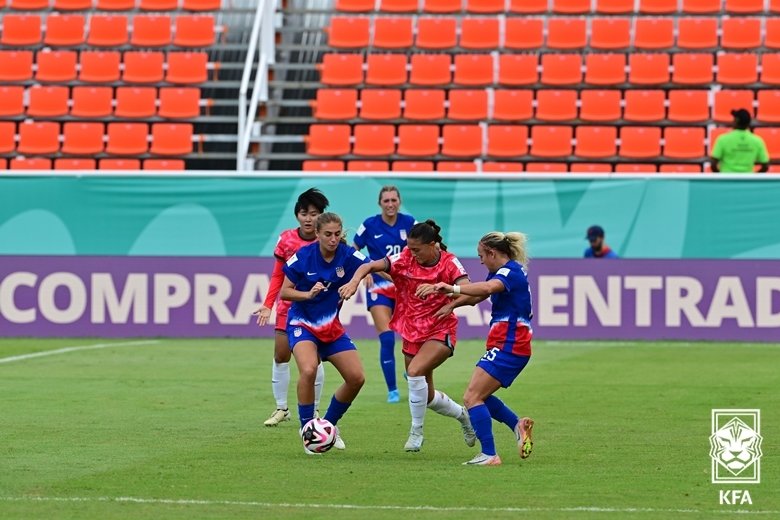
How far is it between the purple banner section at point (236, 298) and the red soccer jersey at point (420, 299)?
10.3m

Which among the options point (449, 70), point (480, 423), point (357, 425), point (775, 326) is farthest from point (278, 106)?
point (480, 423)

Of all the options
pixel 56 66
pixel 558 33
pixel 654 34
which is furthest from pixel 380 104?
pixel 56 66

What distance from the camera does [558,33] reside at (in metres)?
27.1

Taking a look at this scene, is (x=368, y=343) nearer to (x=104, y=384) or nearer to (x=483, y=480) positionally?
(x=104, y=384)

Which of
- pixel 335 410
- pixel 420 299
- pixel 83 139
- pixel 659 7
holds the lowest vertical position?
pixel 335 410

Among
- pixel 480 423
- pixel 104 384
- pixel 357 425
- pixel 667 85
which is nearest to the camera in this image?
pixel 480 423

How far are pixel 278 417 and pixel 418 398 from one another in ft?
7.01

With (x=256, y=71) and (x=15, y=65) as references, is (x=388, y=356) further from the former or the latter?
(x=15, y=65)

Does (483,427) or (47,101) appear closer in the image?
(483,427)

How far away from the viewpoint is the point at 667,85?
26.5 metres

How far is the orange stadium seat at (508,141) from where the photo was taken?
25.4 meters

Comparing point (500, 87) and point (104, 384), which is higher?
point (500, 87)

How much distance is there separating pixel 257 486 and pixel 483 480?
144 cm

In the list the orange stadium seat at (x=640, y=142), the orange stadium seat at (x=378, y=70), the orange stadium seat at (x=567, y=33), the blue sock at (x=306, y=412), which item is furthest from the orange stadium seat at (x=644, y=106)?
the blue sock at (x=306, y=412)
